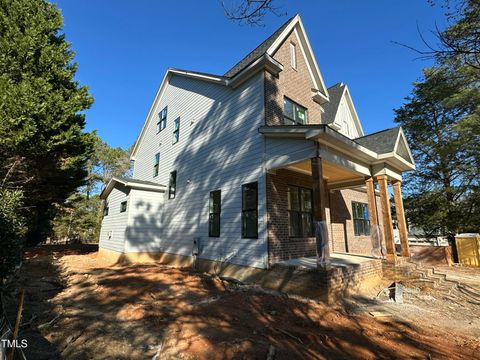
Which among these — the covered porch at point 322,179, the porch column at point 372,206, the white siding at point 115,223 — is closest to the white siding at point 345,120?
the covered porch at point 322,179

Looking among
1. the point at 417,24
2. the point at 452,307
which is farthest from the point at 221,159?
the point at 452,307

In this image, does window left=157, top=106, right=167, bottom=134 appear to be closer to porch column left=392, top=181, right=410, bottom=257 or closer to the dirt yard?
the dirt yard

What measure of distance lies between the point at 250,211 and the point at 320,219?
8.74 feet

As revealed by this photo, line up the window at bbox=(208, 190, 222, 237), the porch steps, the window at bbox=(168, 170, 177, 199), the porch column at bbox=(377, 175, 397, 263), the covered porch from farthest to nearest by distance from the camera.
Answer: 1. the window at bbox=(168, 170, 177, 199)
2. the window at bbox=(208, 190, 222, 237)
3. the porch column at bbox=(377, 175, 397, 263)
4. the porch steps
5. the covered porch

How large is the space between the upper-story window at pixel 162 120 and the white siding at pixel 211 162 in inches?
18.6

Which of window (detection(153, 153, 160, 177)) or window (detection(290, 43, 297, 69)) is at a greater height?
window (detection(290, 43, 297, 69))

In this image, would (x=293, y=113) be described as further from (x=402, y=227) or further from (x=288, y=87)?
(x=402, y=227)

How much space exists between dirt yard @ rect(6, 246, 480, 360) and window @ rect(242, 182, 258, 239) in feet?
6.02

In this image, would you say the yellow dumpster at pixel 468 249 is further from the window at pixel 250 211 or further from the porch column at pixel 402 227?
the window at pixel 250 211

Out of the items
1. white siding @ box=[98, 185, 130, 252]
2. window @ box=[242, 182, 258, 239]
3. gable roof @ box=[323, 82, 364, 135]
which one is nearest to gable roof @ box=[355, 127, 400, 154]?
gable roof @ box=[323, 82, 364, 135]

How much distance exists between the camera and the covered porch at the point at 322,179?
7.35 meters

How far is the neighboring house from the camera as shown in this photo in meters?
8.52

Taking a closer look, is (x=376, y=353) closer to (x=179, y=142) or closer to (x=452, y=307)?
(x=452, y=307)

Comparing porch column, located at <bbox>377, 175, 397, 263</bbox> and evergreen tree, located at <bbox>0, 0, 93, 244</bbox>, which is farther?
evergreen tree, located at <bbox>0, 0, 93, 244</bbox>
